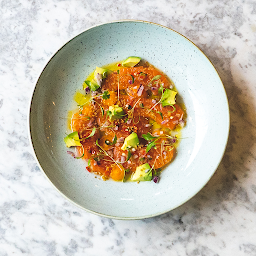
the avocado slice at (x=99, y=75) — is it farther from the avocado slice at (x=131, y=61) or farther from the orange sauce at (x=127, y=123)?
the avocado slice at (x=131, y=61)

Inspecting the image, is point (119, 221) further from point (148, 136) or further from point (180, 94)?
point (180, 94)

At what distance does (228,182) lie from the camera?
2055 mm

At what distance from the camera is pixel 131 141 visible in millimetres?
1979

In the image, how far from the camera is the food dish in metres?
2.03

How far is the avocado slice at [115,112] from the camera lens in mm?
1977

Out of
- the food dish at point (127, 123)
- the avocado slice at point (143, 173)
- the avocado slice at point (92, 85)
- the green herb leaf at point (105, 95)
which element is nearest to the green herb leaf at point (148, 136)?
the food dish at point (127, 123)

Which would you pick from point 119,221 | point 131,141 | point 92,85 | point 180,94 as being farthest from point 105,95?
point 119,221

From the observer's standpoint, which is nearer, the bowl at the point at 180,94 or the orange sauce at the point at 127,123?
the bowl at the point at 180,94

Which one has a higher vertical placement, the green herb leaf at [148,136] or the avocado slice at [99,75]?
the avocado slice at [99,75]

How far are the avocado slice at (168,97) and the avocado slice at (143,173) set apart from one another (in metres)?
0.53

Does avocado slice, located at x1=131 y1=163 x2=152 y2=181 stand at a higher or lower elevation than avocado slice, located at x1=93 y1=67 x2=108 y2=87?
lower

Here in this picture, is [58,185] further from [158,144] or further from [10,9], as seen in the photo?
[10,9]

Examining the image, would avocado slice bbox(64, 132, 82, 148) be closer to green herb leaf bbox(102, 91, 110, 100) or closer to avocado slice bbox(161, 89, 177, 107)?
green herb leaf bbox(102, 91, 110, 100)

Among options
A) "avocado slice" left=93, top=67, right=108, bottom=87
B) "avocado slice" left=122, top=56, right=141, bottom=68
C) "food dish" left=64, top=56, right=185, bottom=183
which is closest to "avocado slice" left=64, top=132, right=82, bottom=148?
Result: "food dish" left=64, top=56, right=185, bottom=183
